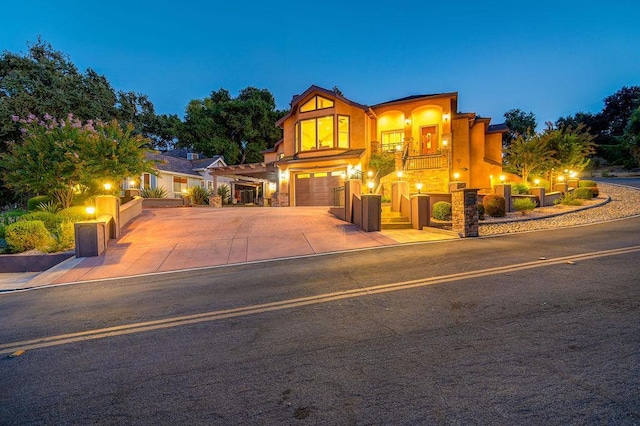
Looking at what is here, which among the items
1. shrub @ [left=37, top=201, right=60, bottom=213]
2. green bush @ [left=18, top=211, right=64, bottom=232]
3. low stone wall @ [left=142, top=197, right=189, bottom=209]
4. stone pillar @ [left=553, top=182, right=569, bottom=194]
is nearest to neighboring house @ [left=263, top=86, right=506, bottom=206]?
stone pillar @ [left=553, top=182, right=569, bottom=194]

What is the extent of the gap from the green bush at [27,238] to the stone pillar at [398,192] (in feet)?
40.6

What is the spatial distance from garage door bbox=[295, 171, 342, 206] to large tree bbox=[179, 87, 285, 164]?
1734 cm

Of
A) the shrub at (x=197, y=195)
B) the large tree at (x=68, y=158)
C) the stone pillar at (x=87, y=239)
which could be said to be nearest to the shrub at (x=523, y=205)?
the stone pillar at (x=87, y=239)

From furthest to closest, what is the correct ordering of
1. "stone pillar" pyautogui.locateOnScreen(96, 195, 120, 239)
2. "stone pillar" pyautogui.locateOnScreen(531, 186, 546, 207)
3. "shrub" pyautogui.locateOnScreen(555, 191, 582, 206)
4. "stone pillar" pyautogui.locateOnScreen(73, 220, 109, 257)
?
1. "stone pillar" pyautogui.locateOnScreen(531, 186, 546, 207)
2. "shrub" pyautogui.locateOnScreen(555, 191, 582, 206)
3. "stone pillar" pyautogui.locateOnScreen(96, 195, 120, 239)
4. "stone pillar" pyautogui.locateOnScreen(73, 220, 109, 257)

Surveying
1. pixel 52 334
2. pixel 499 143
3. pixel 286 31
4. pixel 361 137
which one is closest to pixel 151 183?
pixel 361 137

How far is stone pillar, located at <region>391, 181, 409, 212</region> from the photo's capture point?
14.1m

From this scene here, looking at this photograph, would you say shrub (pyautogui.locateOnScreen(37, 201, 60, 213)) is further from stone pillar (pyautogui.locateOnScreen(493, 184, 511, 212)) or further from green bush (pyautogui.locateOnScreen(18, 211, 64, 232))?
stone pillar (pyautogui.locateOnScreen(493, 184, 511, 212))

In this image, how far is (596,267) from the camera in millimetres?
6023

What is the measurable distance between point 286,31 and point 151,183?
232ft

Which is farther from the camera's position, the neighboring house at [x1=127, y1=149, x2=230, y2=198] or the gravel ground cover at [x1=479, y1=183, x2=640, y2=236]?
the neighboring house at [x1=127, y1=149, x2=230, y2=198]

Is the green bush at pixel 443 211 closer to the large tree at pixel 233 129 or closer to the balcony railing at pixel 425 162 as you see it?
the balcony railing at pixel 425 162

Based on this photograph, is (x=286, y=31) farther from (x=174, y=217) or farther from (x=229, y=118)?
(x=174, y=217)

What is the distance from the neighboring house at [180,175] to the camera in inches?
1063

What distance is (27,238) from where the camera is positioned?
9.82m
